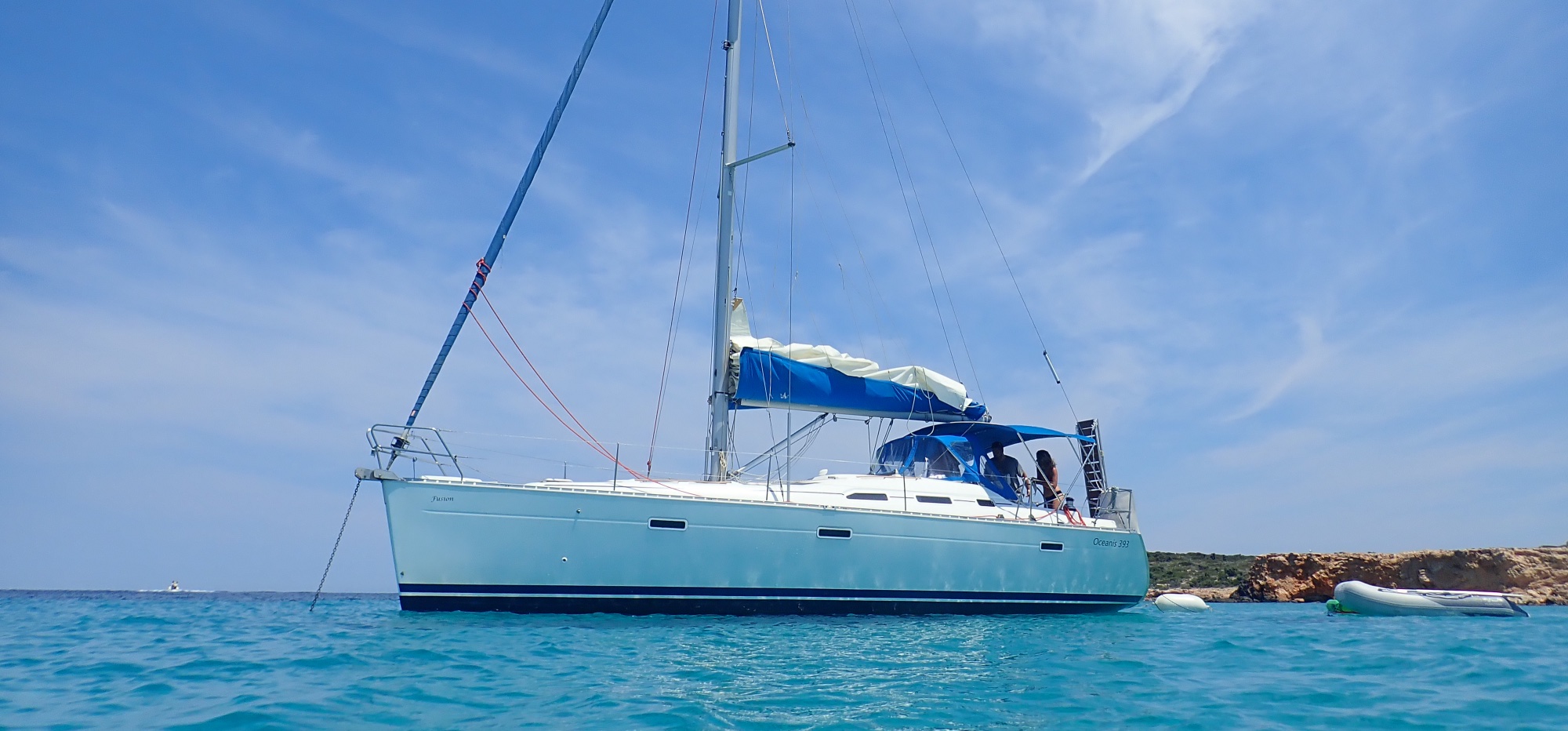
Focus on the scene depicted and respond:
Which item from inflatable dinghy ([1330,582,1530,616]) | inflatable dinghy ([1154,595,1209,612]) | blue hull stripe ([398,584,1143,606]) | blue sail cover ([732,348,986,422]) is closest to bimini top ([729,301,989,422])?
blue sail cover ([732,348,986,422])

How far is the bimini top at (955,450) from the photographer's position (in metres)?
13.6

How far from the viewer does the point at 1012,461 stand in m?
14.6

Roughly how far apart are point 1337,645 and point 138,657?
1210 cm

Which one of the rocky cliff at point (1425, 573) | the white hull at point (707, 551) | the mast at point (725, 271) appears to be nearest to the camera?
the white hull at point (707, 551)

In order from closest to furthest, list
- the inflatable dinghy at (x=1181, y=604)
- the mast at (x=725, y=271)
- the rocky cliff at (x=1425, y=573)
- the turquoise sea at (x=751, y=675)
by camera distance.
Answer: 1. the turquoise sea at (x=751, y=675)
2. the mast at (x=725, y=271)
3. the inflatable dinghy at (x=1181, y=604)
4. the rocky cliff at (x=1425, y=573)

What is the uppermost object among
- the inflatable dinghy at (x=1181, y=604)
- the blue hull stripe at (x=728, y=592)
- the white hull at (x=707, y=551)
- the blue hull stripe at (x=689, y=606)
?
the white hull at (x=707, y=551)

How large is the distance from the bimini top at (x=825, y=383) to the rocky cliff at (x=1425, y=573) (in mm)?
14446

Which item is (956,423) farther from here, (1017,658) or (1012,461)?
(1017,658)

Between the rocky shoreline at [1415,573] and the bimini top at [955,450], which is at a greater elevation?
the bimini top at [955,450]

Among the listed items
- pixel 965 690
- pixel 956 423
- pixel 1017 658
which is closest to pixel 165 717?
Result: pixel 965 690

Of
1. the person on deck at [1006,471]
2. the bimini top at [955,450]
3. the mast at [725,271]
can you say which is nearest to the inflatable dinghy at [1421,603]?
the bimini top at [955,450]

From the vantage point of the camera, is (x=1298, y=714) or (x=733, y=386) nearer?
(x=1298, y=714)

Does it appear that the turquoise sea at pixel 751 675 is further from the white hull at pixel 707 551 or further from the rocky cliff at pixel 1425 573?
the rocky cliff at pixel 1425 573

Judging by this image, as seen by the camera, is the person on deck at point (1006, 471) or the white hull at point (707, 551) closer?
the white hull at point (707, 551)
